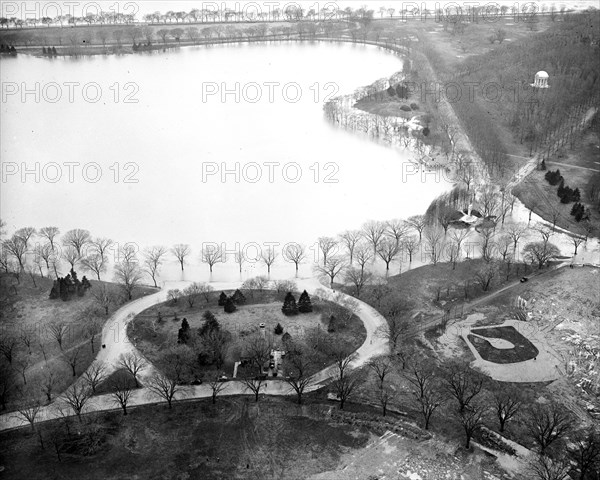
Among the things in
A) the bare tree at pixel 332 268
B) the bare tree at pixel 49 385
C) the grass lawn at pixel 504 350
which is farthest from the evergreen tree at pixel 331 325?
the bare tree at pixel 49 385

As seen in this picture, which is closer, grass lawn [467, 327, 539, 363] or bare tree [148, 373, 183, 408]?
bare tree [148, 373, 183, 408]

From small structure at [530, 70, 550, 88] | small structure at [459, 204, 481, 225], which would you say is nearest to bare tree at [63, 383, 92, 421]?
small structure at [459, 204, 481, 225]

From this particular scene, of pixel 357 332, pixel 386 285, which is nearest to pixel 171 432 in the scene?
pixel 357 332

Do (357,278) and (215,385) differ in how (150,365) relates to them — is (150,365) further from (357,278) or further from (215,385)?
(357,278)

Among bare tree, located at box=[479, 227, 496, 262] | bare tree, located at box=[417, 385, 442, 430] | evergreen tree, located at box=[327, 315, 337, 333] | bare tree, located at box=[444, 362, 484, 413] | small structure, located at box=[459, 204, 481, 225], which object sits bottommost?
bare tree, located at box=[417, 385, 442, 430]

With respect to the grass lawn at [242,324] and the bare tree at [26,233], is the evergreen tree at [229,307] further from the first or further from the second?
the bare tree at [26,233]

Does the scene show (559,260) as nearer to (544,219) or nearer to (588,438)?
(544,219)

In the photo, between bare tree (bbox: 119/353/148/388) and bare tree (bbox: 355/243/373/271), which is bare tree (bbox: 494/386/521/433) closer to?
bare tree (bbox: 355/243/373/271)
